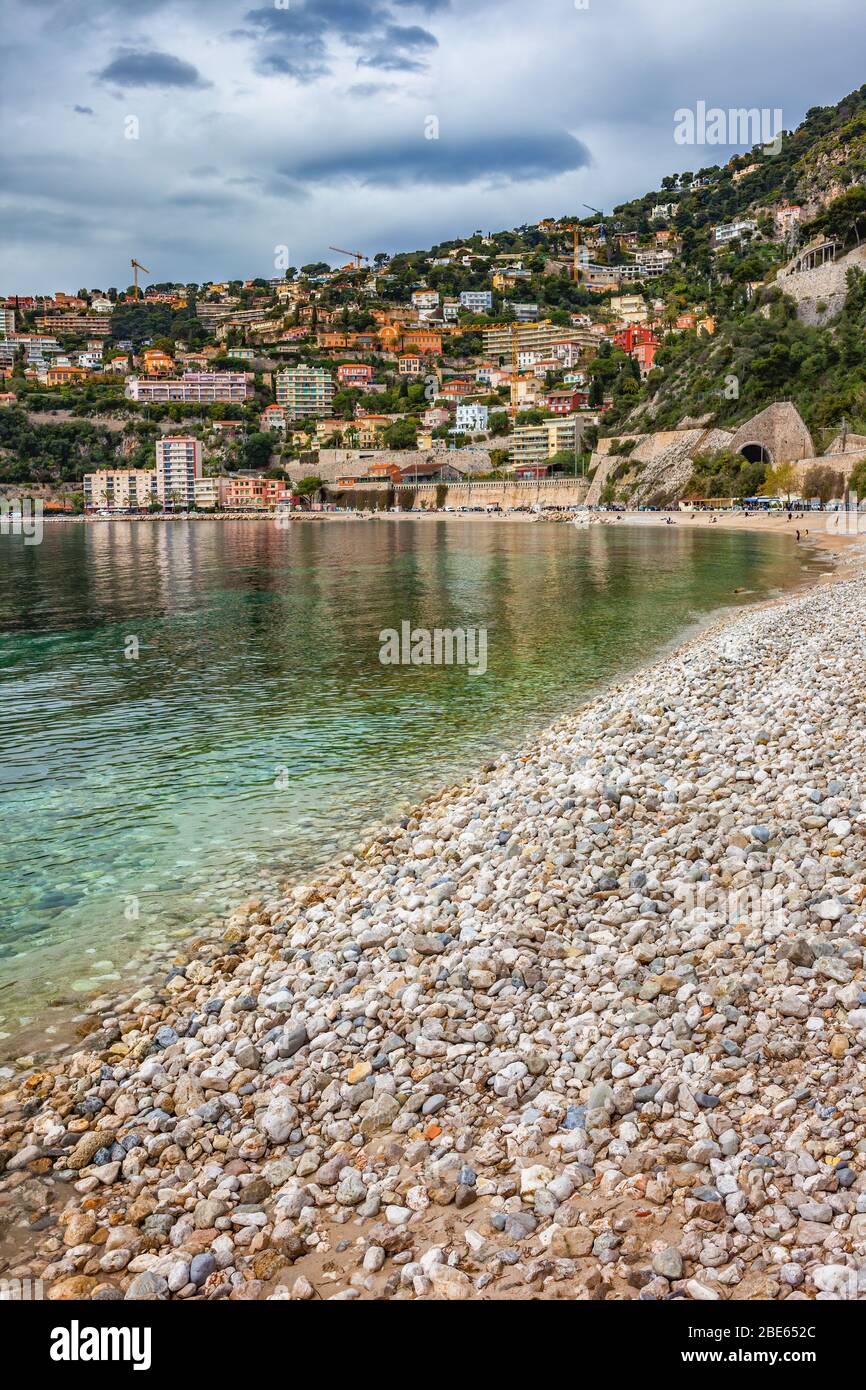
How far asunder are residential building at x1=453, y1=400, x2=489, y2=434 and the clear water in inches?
5255

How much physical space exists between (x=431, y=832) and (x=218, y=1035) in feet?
12.5

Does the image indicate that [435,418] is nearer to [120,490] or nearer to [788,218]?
[120,490]

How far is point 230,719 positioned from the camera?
16.3 meters

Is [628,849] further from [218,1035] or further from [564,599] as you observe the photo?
[564,599]

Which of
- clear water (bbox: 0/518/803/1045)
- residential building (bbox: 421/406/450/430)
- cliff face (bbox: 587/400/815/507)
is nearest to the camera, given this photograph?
clear water (bbox: 0/518/803/1045)

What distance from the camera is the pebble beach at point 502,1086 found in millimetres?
3836

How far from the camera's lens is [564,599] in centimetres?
3322

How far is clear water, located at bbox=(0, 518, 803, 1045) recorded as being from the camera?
29.0 feet

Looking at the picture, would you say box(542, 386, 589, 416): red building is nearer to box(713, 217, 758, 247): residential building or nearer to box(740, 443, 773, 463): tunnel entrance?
box(713, 217, 758, 247): residential building

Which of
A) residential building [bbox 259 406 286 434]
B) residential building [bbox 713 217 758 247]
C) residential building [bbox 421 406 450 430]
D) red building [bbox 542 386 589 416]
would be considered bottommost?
red building [bbox 542 386 589 416]

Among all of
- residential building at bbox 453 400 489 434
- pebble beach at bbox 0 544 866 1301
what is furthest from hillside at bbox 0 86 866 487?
pebble beach at bbox 0 544 866 1301

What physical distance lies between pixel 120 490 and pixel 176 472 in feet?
35.5

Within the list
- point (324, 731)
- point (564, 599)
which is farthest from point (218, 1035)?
point (564, 599)

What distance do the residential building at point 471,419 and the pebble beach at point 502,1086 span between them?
168 meters
